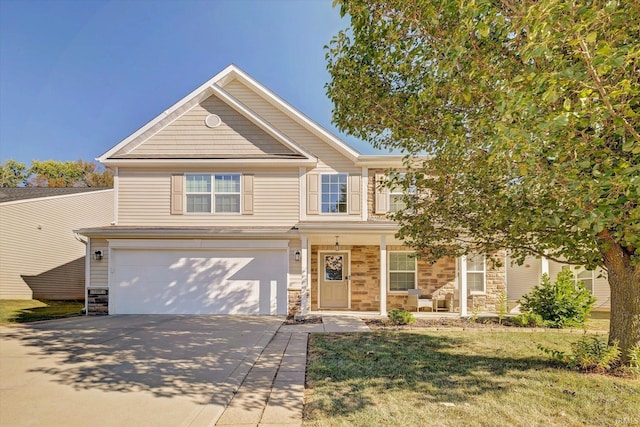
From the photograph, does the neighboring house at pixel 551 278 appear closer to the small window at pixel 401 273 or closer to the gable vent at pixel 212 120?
the small window at pixel 401 273

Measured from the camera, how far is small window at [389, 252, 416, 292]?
1256 centimetres

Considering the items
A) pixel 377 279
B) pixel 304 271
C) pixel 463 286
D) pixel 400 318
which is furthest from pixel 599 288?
pixel 304 271

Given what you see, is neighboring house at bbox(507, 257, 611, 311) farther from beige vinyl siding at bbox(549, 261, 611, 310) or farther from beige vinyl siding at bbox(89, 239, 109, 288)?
beige vinyl siding at bbox(89, 239, 109, 288)

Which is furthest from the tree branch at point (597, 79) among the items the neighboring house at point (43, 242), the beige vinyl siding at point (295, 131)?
the neighboring house at point (43, 242)

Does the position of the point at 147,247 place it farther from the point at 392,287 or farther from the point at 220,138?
the point at 392,287

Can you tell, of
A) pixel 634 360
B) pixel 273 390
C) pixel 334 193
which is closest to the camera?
pixel 273 390

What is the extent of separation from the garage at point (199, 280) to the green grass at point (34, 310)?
194cm

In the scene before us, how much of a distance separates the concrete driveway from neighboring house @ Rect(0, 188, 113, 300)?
25.5ft

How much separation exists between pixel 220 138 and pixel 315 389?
945 centimetres

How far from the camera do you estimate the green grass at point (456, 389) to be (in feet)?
12.0

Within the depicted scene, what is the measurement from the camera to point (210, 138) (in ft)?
39.2

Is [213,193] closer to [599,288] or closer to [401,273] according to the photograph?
[401,273]

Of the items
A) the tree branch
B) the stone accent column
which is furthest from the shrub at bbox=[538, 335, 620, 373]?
the stone accent column

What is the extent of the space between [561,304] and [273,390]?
28.4 feet
